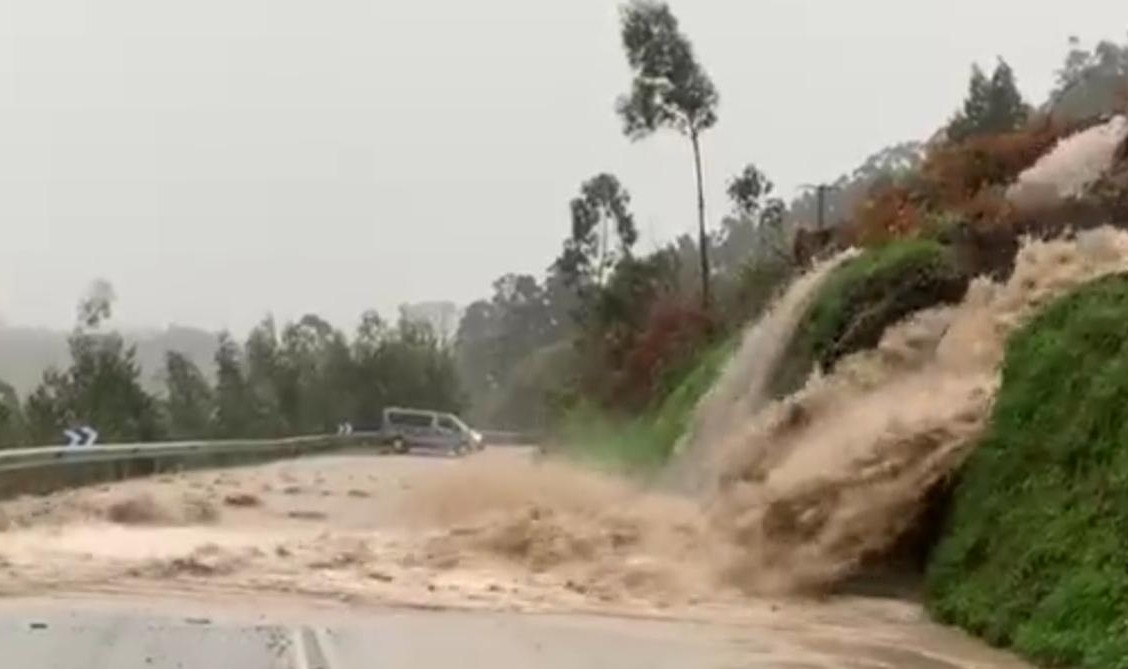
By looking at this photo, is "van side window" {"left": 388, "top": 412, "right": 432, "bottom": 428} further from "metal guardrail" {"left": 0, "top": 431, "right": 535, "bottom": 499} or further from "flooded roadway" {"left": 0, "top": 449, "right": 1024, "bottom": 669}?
"flooded roadway" {"left": 0, "top": 449, "right": 1024, "bottom": 669}

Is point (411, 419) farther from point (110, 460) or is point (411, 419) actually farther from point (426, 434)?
point (110, 460)

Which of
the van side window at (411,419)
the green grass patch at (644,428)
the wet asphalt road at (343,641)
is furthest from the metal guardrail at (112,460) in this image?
the wet asphalt road at (343,641)

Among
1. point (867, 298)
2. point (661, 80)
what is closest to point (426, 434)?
point (661, 80)

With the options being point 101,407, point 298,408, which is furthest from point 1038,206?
point 298,408

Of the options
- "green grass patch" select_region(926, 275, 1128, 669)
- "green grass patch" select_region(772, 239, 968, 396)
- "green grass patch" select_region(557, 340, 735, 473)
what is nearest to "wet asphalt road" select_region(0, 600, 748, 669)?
"green grass patch" select_region(926, 275, 1128, 669)

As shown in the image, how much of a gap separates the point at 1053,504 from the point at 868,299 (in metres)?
10.4

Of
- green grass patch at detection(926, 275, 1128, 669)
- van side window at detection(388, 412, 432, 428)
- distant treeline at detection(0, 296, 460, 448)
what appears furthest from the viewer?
van side window at detection(388, 412, 432, 428)

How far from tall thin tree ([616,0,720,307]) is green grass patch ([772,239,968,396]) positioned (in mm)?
26663

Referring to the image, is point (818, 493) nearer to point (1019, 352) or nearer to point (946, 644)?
point (1019, 352)

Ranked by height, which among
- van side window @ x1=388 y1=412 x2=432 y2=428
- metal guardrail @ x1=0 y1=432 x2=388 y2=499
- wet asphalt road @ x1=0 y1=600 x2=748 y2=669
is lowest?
wet asphalt road @ x1=0 y1=600 x2=748 y2=669

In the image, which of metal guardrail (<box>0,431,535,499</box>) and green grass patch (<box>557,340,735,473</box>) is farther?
green grass patch (<box>557,340,735,473</box>)

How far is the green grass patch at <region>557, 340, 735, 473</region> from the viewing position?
34094mm

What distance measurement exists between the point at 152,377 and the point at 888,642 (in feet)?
166

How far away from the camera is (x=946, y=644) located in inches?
537
